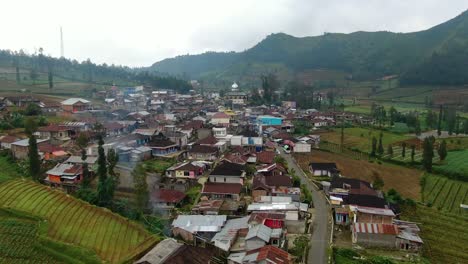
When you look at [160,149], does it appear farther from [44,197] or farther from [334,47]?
[334,47]

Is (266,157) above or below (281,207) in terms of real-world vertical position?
above

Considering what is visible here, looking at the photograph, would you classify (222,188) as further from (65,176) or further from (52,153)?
(52,153)

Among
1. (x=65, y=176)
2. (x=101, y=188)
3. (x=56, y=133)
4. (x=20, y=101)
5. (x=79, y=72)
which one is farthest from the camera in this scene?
(x=79, y=72)

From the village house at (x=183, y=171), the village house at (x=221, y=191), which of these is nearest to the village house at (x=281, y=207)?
the village house at (x=221, y=191)

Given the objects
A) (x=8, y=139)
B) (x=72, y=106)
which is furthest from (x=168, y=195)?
(x=72, y=106)

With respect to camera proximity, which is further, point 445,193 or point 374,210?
point 445,193

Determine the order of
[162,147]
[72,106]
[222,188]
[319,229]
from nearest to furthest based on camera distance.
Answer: [319,229] → [222,188] → [162,147] → [72,106]

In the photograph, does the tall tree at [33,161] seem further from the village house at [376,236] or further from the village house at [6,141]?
the village house at [376,236]

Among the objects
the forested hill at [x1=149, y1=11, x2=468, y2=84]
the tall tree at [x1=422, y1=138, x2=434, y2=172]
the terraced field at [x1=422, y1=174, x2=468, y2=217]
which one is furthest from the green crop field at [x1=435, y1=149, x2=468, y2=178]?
the forested hill at [x1=149, y1=11, x2=468, y2=84]

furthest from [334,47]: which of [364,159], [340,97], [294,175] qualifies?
[294,175]
